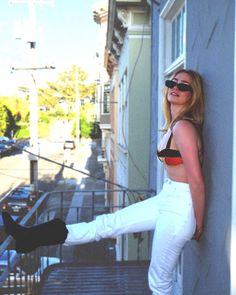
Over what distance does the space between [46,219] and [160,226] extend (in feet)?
25.4

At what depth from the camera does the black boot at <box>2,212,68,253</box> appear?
308 centimetres

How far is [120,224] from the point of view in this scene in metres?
3.21

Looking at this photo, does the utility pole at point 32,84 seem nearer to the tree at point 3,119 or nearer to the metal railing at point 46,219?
the metal railing at point 46,219

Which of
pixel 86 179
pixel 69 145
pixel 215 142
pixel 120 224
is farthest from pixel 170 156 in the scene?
pixel 69 145

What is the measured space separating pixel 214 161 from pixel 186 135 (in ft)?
0.79

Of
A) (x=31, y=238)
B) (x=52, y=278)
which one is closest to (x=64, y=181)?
(x=52, y=278)

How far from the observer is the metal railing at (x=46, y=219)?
164 inches

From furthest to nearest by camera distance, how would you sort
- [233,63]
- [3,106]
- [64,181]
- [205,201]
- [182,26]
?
1. [3,106]
2. [64,181]
3. [182,26]
4. [205,201]
5. [233,63]

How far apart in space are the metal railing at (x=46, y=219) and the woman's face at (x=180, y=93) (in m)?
1.53

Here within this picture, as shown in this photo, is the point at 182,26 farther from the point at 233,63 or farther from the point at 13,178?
the point at 13,178

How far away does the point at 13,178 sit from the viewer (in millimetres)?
32406

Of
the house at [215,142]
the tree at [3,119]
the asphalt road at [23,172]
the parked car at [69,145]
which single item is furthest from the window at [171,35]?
the tree at [3,119]

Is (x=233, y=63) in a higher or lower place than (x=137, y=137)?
higher

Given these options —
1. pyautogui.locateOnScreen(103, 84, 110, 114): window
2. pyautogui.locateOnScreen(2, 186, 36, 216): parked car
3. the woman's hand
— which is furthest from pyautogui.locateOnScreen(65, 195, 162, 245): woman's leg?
pyautogui.locateOnScreen(2, 186, 36, 216): parked car
